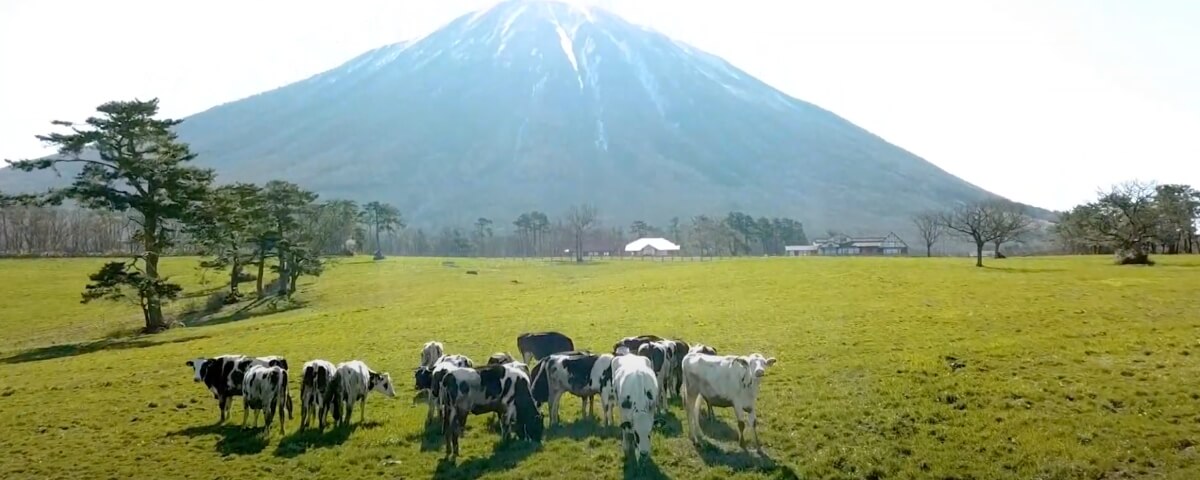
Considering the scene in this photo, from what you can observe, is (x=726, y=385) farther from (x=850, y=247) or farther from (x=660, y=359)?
(x=850, y=247)

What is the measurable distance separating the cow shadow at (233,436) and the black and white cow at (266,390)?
308 millimetres

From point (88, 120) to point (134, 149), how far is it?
223cm

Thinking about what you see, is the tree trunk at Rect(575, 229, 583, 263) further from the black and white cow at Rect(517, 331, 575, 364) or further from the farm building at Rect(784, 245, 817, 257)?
the black and white cow at Rect(517, 331, 575, 364)

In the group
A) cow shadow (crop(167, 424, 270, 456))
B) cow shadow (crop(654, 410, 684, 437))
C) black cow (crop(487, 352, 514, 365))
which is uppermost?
black cow (crop(487, 352, 514, 365))

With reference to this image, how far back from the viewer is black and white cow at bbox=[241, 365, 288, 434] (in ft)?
47.4

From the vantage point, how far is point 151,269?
3559cm

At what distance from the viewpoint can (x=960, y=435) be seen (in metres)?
12.7

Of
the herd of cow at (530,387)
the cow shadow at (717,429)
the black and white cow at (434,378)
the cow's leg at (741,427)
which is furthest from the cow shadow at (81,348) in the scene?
the cow's leg at (741,427)

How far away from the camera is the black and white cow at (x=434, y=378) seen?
1356 cm

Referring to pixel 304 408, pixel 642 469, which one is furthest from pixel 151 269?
pixel 642 469

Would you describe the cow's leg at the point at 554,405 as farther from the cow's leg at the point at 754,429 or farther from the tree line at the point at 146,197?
the tree line at the point at 146,197

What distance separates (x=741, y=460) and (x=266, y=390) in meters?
9.26

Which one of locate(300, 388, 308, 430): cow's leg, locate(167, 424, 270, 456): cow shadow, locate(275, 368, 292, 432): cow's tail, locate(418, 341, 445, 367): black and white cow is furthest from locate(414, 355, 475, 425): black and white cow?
locate(167, 424, 270, 456): cow shadow

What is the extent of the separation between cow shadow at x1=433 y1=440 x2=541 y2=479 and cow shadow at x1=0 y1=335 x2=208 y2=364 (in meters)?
23.5
